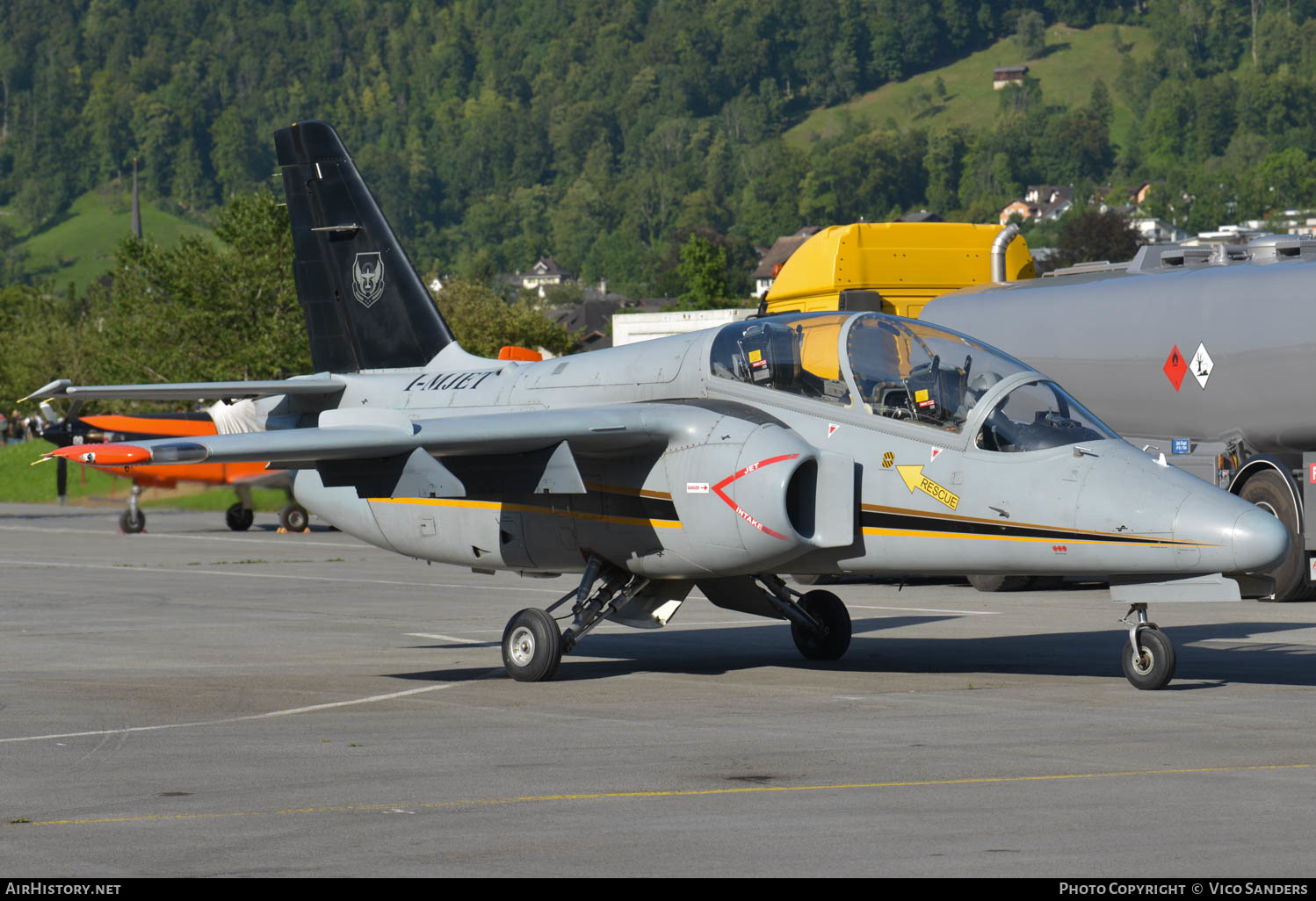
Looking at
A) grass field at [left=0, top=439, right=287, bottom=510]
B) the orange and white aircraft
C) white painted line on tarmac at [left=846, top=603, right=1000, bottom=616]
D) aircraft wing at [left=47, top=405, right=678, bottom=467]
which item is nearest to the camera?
aircraft wing at [left=47, top=405, right=678, bottom=467]

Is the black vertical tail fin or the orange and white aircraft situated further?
the orange and white aircraft

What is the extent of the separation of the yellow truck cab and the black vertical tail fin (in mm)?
9283

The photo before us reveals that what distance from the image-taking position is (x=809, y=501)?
42.9 feet

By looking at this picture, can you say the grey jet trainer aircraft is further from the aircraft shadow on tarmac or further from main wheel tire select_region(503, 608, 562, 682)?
the aircraft shadow on tarmac

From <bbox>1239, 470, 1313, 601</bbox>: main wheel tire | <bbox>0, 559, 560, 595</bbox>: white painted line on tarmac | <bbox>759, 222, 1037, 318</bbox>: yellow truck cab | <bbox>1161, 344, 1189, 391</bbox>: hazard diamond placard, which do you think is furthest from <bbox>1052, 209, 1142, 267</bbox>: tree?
<bbox>1239, 470, 1313, 601</bbox>: main wheel tire

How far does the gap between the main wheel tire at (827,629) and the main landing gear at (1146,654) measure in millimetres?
3158

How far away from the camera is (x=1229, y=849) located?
750 cm

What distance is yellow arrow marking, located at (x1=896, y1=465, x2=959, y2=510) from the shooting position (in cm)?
1266

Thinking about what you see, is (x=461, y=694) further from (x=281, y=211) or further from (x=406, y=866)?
(x=281, y=211)

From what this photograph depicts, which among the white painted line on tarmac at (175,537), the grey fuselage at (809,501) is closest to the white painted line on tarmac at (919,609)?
the grey fuselage at (809,501)

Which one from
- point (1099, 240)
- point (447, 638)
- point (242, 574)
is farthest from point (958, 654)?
point (1099, 240)

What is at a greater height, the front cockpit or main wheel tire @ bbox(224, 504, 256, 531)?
the front cockpit

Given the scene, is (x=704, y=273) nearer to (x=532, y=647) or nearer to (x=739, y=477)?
(x=532, y=647)

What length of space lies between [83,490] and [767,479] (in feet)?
168
